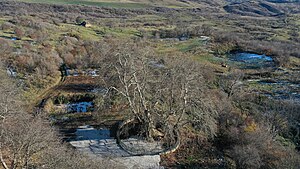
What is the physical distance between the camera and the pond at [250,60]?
62.3m

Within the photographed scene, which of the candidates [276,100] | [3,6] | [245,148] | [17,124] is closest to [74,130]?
[17,124]

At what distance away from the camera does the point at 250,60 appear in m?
67.6

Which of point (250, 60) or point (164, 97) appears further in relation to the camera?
point (250, 60)

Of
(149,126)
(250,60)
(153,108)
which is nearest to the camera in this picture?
(149,126)

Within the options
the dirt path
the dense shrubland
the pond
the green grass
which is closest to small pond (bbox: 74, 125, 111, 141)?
the dirt path

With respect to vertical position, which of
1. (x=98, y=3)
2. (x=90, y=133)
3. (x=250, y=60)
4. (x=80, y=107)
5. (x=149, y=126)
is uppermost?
(x=98, y=3)

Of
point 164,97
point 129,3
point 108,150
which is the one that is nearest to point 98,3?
point 129,3

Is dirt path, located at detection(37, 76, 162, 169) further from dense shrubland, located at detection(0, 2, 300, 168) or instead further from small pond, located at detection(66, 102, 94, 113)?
small pond, located at detection(66, 102, 94, 113)

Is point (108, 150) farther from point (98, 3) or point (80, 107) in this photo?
point (98, 3)

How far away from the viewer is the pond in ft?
204

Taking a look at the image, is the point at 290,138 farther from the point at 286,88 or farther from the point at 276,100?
the point at 286,88

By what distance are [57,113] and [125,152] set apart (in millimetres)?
10086

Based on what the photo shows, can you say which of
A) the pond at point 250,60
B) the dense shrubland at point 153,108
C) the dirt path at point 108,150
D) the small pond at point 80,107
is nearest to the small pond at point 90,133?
the dirt path at point 108,150

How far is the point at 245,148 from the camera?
22516 millimetres
